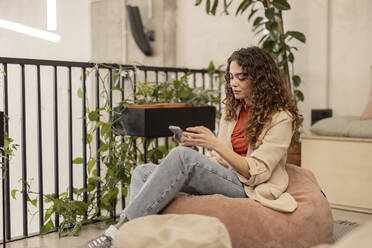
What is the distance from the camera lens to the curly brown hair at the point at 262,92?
2.10 m

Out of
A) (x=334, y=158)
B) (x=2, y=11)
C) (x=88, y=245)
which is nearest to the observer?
(x=88, y=245)

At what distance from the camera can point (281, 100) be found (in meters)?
2.14

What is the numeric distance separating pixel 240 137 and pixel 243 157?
0.20m

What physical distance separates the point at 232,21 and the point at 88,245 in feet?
10.6

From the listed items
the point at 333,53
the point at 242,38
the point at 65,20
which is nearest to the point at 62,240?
the point at 333,53

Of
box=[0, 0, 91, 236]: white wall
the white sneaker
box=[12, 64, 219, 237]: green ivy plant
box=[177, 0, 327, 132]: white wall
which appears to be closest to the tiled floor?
box=[12, 64, 219, 237]: green ivy plant

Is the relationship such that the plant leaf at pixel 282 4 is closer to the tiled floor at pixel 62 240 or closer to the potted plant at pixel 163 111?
→ the potted plant at pixel 163 111

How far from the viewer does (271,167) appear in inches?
79.4

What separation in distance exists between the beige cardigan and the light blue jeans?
121 mm

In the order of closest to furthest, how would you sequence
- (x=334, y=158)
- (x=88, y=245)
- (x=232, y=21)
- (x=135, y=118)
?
(x=88, y=245), (x=135, y=118), (x=334, y=158), (x=232, y=21)

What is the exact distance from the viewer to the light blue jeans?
1.96m

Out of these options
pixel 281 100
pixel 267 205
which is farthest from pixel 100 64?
pixel 267 205

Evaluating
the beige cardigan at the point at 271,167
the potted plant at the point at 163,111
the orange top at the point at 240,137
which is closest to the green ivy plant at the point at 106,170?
the potted plant at the point at 163,111

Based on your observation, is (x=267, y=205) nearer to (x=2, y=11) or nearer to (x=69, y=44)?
(x=69, y=44)
